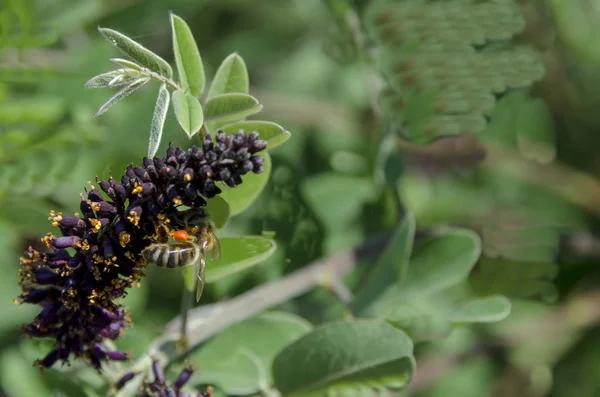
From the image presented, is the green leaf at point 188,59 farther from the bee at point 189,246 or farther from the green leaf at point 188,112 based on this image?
Result: the bee at point 189,246

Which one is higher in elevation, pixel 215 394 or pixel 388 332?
pixel 388 332

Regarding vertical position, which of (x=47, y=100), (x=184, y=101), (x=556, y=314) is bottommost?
(x=556, y=314)

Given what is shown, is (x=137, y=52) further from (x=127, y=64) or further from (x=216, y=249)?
(x=216, y=249)

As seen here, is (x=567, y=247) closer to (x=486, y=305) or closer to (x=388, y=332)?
(x=486, y=305)

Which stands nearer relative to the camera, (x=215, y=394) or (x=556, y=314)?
(x=215, y=394)

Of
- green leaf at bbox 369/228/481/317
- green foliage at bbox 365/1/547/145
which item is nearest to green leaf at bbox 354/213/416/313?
green leaf at bbox 369/228/481/317

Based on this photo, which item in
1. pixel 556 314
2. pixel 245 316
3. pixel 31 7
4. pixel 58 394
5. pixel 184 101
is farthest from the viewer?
pixel 556 314

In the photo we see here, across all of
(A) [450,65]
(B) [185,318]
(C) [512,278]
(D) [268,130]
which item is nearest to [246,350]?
(B) [185,318]

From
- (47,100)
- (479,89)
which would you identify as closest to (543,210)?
(479,89)
